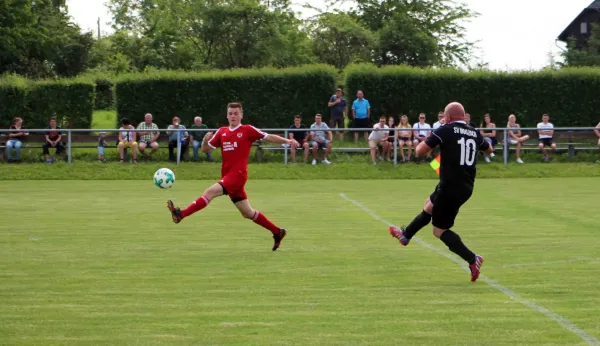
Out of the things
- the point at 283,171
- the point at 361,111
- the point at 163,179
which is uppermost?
the point at 361,111

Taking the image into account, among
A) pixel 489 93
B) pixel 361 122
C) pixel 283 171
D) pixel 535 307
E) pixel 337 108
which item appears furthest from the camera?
pixel 489 93

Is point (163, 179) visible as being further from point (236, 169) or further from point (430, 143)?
point (430, 143)

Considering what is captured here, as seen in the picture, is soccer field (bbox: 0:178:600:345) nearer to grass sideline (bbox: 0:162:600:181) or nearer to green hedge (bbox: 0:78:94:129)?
grass sideline (bbox: 0:162:600:181)

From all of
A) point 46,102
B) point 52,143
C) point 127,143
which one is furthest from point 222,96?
point 52,143

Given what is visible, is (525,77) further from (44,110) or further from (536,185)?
(44,110)

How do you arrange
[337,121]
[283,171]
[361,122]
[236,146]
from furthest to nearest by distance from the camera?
[337,121]
[361,122]
[283,171]
[236,146]

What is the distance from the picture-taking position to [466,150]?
977 cm

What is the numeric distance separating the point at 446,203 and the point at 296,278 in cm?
166

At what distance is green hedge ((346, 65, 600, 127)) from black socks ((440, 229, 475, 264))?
24.3 metres

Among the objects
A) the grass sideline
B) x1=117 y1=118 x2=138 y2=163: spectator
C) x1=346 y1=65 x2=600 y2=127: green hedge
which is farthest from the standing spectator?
x1=117 y1=118 x2=138 y2=163: spectator

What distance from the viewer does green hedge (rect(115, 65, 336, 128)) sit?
33.8 meters

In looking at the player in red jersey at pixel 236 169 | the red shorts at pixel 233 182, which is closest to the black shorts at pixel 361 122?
the player in red jersey at pixel 236 169

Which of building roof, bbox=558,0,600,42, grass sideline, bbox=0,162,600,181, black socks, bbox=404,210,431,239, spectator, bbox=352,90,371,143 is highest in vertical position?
building roof, bbox=558,0,600,42

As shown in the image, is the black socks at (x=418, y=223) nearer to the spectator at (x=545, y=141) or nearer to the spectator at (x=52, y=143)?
the spectator at (x=545, y=141)
